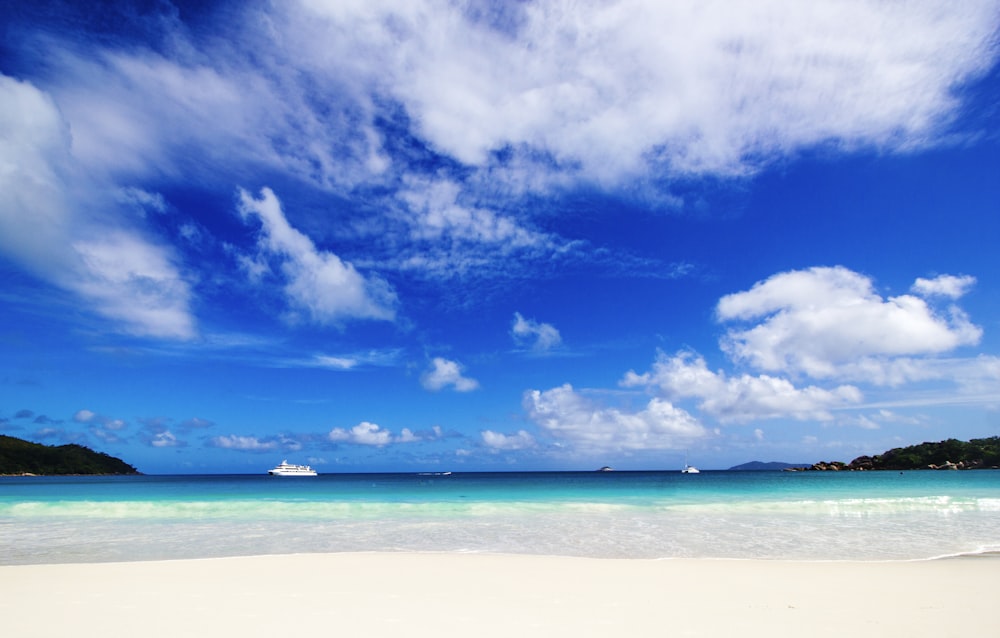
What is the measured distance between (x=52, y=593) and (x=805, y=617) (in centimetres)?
1036

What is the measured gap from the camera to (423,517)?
20422mm

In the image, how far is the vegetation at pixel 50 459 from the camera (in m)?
97.0

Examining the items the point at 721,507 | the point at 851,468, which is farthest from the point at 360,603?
the point at 851,468

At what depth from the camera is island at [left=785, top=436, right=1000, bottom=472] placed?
293ft

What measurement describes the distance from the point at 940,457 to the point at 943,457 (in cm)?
71

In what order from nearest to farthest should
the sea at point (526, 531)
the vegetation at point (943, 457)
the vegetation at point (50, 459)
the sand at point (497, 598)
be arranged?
the sand at point (497, 598), the sea at point (526, 531), the vegetation at point (943, 457), the vegetation at point (50, 459)

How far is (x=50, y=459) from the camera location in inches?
4097

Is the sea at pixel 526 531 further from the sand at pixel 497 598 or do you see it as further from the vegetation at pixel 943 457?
the vegetation at pixel 943 457

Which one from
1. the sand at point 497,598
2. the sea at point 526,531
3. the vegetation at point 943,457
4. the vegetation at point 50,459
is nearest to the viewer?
the sand at point 497,598

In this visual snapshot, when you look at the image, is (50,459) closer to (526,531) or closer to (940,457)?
(526,531)

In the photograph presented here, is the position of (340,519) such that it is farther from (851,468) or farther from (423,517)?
(851,468)

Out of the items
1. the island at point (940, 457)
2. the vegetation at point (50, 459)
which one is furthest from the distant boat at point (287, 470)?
the island at point (940, 457)

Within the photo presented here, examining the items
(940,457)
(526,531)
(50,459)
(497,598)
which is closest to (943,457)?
(940,457)

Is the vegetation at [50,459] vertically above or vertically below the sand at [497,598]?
above
